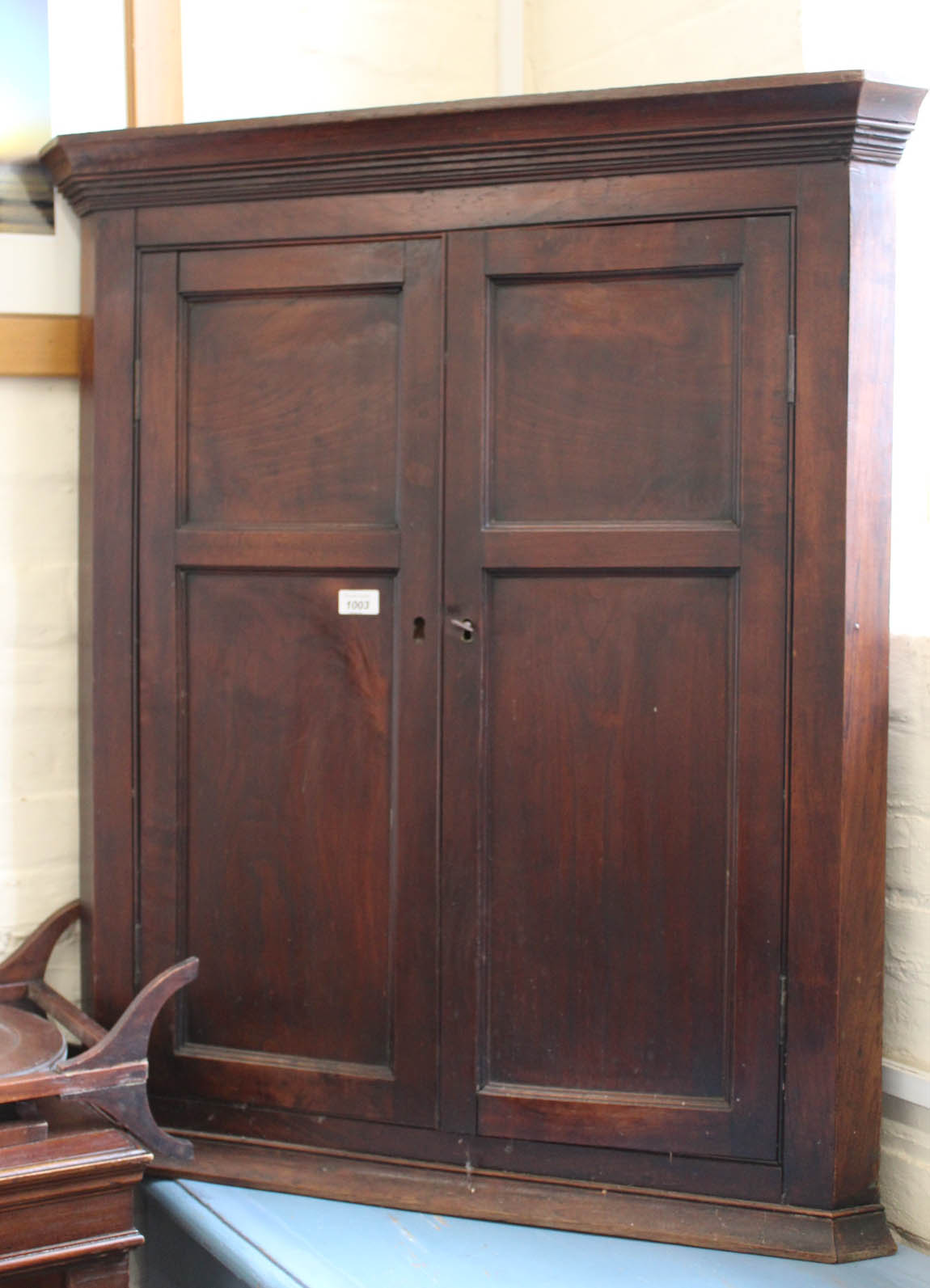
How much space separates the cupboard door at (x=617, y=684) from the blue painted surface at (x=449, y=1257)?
17 cm

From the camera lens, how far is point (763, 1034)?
212 centimetres

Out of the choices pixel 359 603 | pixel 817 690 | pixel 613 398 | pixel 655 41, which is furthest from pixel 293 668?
pixel 655 41

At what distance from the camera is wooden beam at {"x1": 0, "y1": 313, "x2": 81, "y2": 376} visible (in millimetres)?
2496

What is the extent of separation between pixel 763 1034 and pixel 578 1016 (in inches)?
12.3

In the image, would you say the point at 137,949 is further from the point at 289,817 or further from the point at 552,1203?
the point at 552,1203

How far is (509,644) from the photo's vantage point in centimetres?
221

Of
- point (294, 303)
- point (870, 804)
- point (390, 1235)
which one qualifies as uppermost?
point (294, 303)

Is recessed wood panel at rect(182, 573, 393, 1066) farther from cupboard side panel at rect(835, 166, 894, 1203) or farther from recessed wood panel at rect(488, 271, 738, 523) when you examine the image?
cupboard side panel at rect(835, 166, 894, 1203)

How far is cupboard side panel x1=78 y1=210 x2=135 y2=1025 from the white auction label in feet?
1.34

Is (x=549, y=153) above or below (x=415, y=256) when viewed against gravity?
above

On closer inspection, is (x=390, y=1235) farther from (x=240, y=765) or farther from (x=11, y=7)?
(x=11, y=7)

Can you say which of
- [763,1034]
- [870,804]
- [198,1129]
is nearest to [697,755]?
[870,804]

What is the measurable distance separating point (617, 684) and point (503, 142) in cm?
92

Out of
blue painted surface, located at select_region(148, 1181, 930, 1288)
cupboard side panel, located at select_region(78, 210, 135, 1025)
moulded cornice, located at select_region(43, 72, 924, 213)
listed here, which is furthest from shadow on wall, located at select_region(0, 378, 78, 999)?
blue painted surface, located at select_region(148, 1181, 930, 1288)
